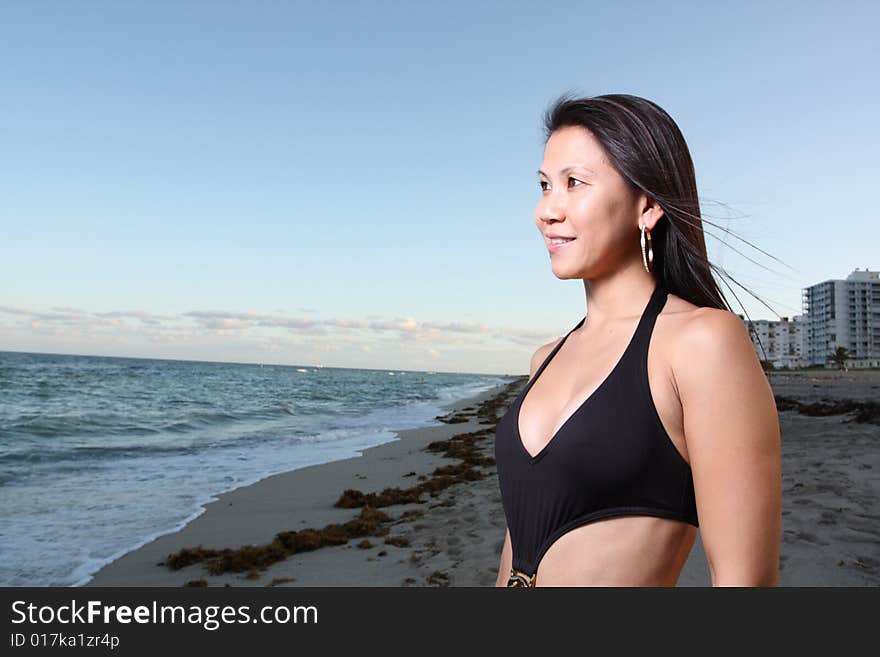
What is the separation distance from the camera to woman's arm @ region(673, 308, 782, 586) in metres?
Answer: 1.15

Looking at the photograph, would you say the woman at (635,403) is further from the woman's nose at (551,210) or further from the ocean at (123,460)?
the ocean at (123,460)

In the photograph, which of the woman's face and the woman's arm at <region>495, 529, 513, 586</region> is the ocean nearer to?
the woman's arm at <region>495, 529, 513, 586</region>

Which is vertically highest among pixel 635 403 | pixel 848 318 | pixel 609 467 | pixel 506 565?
pixel 848 318

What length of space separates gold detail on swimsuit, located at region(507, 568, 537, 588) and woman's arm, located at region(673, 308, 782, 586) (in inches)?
18.5

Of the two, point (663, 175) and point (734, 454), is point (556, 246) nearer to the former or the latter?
point (663, 175)

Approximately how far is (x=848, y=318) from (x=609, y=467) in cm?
13939

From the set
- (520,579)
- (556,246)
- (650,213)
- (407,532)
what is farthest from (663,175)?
(407,532)

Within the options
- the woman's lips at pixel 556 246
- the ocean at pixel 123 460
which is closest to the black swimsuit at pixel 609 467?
the woman's lips at pixel 556 246

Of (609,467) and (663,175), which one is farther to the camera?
(663,175)

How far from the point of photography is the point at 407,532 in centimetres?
670

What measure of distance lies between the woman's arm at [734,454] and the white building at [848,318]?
425ft

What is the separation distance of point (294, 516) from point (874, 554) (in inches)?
248

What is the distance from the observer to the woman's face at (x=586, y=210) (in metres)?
1.51

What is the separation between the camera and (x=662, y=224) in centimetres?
159
